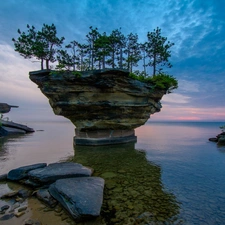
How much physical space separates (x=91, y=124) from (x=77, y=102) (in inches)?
127

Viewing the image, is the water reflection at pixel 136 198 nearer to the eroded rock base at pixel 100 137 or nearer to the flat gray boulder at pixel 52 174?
the flat gray boulder at pixel 52 174

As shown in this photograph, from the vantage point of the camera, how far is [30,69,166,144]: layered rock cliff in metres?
14.1

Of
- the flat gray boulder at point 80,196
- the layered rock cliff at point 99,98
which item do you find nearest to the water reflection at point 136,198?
the flat gray boulder at point 80,196

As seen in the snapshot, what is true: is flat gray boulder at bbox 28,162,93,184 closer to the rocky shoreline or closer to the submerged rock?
the rocky shoreline

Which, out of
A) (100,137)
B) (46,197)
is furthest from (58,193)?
(100,137)

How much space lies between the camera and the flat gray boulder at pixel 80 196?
13.8ft

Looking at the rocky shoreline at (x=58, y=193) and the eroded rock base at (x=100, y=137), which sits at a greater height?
the eroded rock base at (x=100, y=137)

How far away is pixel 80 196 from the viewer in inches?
189

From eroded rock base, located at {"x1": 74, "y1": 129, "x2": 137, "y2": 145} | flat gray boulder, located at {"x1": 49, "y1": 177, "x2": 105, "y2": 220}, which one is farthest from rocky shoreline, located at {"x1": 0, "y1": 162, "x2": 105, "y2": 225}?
eroded rock base, located at {"x1": 74, "y1": 129, "x2": 137, "y2": 145}

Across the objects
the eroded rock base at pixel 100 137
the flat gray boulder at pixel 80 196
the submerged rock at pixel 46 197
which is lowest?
the submerged rock at pixel 46 197

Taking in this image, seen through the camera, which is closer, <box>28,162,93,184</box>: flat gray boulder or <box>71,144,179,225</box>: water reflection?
<box>71,144,179,225</box>: water reflection

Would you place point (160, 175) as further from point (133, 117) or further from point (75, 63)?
point (75, 63)

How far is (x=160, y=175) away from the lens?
8344mm

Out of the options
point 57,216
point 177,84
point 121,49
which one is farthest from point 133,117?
point 57,216
